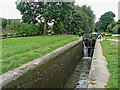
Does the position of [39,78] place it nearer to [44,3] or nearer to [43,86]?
[43,86]

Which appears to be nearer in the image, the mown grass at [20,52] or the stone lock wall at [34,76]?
the stone lock wall at [34,76]

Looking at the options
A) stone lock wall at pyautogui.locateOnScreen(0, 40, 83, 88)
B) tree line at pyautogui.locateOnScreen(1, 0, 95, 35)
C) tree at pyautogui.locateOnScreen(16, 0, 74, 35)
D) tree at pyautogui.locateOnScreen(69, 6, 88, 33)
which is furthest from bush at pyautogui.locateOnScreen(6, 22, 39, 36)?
stone lock wall at pyautogui.locateOnScreen(0, 40, 83, 88)

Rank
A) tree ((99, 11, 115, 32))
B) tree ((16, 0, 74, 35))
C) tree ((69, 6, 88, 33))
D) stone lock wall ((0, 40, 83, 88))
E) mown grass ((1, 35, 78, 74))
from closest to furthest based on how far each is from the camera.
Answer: stone lock wall ((0, 40, 83, 88)) → mown grass ((1, 35, 78, 74)) → tree ((16, 0, 74, 35)) → tree ((69, 6, 88, 33)) → tree ((99, 11, 115, 32))

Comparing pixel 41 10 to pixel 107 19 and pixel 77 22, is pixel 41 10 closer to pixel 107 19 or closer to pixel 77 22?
pixel 77 22

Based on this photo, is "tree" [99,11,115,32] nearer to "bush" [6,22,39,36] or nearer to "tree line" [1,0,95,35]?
"tree line" [1,0,95,35]

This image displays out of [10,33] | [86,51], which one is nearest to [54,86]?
[86,51]

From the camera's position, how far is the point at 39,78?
318 centimetres

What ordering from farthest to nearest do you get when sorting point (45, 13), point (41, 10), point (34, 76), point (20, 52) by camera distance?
1. point (41, 10)
2. point (45, 13)
3. point (20, 52)
4. point (34, 76)

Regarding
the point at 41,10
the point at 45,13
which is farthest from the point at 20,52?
the point at 41,10

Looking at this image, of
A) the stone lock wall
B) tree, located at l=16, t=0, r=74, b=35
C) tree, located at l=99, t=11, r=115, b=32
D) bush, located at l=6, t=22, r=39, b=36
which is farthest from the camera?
tree, located at l=99, t=11, r=115, b=32

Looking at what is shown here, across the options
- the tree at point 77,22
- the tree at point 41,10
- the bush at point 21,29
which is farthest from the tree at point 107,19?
the bush at point 21,29

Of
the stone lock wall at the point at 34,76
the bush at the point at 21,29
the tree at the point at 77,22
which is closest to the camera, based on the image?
the stone lock wall at the point at 34,76

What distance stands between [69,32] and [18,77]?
19622 mm

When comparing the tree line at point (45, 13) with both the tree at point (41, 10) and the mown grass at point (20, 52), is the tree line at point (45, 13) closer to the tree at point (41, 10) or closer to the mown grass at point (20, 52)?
the tree at point (41, 10)
